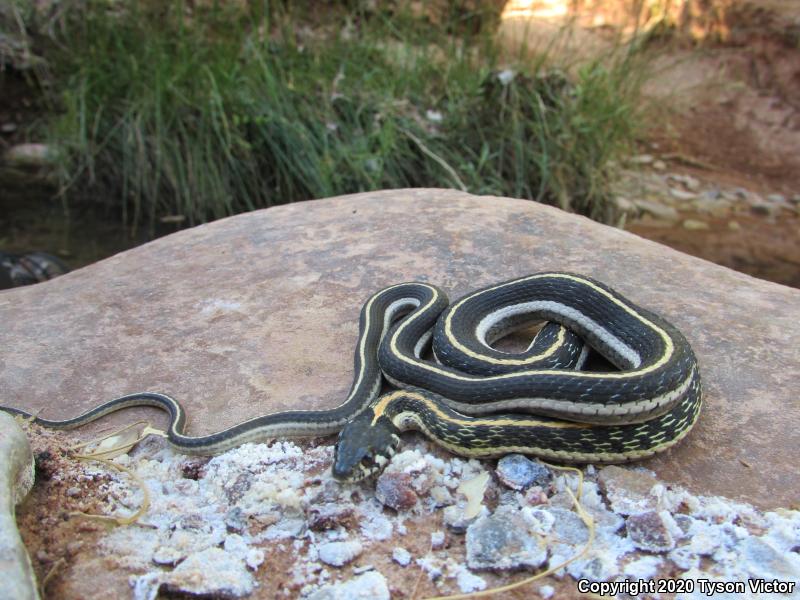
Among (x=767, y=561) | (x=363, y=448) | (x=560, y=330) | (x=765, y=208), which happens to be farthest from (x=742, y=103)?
(x=363, y=448)

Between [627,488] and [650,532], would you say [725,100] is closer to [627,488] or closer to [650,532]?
[627,488]

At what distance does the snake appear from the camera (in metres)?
3.02

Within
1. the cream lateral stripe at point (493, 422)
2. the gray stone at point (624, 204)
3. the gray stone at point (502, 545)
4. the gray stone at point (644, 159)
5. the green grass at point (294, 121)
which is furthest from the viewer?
the gray stone at point (644, 159)

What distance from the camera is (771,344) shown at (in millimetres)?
3795

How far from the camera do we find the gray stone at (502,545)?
257 cm

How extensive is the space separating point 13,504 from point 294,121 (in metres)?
5.89

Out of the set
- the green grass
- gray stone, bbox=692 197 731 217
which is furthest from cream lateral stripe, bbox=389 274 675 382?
gray stone, bbox=692 197 731 217

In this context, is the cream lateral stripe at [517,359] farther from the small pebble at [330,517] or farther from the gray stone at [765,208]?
the gray stone at [765,208]

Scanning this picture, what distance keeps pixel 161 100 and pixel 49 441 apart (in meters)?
5.40

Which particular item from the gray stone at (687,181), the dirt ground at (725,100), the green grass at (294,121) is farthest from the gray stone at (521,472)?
A: the gray stone at (687,181)

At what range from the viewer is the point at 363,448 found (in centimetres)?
293

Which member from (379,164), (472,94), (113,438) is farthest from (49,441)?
(472,94)

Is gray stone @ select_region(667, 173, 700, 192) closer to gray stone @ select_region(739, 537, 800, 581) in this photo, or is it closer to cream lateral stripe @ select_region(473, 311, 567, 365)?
cream lateral stripe @ select_region(473, 311, 567, 365)

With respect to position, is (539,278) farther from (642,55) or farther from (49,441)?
(642,55)
